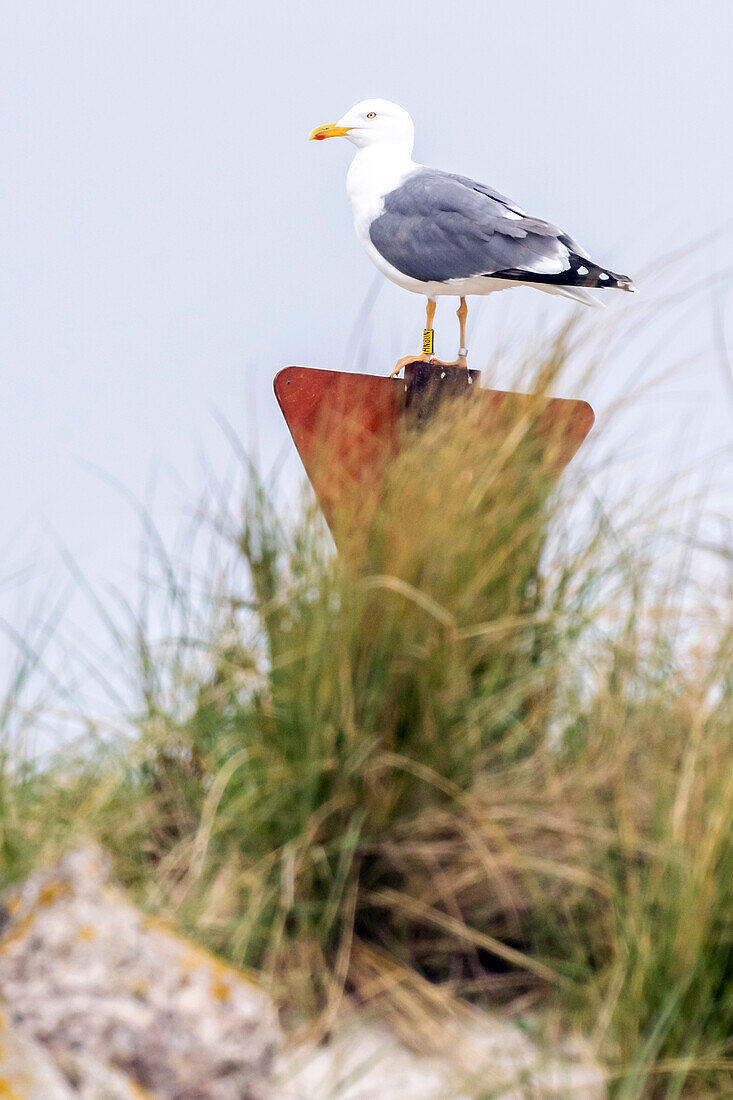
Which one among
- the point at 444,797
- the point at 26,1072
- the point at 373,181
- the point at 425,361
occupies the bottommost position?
the point at 26,1072

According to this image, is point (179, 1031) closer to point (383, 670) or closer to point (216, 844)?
point (216, 844)

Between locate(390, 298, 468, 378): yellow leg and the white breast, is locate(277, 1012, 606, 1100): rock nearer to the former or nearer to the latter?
locate(390, 298, 468, 378): yellow leg

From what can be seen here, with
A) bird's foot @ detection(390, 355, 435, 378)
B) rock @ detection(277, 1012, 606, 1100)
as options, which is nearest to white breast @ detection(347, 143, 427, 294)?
bird's foot @ detection(390, 355, 435, 378)

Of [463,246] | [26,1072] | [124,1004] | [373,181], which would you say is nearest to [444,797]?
[124,1004]

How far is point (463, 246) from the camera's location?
14.6ft

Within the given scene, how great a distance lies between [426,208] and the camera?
4.63m

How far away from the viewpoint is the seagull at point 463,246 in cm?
445

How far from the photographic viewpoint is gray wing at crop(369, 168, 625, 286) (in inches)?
175

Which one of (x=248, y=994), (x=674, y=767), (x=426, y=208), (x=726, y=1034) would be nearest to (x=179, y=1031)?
(x=248, y=994)

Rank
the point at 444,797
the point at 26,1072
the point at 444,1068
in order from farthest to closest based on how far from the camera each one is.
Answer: the point at 444,797
the point at 444,1068
the point at 26,1072

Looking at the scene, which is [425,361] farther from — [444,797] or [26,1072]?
[26,1072]

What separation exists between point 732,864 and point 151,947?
104 cm

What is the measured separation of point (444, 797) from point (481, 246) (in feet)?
9.02

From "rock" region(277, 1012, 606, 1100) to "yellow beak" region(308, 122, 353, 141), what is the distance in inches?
159
